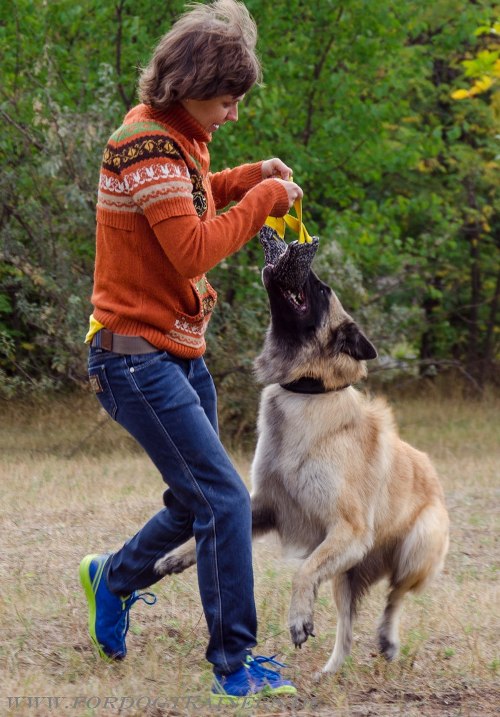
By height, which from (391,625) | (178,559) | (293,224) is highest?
(293,224)

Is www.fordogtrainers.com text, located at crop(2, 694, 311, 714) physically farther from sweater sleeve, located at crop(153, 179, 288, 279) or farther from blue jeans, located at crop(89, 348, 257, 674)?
sweater sleeve, located at crop(153, 179, 288, 279)

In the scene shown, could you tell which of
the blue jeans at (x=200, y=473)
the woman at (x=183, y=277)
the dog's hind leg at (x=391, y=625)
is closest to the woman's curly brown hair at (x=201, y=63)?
the woman at (x=183, y=277)

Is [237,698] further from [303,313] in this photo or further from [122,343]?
[303,313]

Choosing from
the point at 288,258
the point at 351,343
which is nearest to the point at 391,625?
the point at 351,343

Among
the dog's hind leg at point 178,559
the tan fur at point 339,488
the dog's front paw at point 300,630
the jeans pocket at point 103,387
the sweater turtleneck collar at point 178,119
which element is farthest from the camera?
the tan fur at point 339,488

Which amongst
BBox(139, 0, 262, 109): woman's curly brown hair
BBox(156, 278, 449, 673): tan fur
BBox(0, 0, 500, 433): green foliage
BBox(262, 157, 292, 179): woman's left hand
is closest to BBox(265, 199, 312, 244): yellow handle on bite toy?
BBox(262, 157, 292, 179): woman's left hand

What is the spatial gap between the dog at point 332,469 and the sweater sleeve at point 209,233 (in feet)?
1.82

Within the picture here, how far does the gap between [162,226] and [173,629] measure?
2001mm

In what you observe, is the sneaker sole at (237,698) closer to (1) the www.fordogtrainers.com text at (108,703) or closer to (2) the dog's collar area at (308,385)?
(1) the www.fordogtrainers.com text at (108,703)

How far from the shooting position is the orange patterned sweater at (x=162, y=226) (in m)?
3.13

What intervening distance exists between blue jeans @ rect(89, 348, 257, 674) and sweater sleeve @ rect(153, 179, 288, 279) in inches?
14.5

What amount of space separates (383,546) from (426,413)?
8284 millimetres

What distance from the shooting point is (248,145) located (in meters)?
9.76

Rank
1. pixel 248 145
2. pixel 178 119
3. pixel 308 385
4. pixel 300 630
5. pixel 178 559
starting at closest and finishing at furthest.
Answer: pixel 178 119, pixel 300 630, pixel 178 559, pixel 308 385, pixel 248 145
